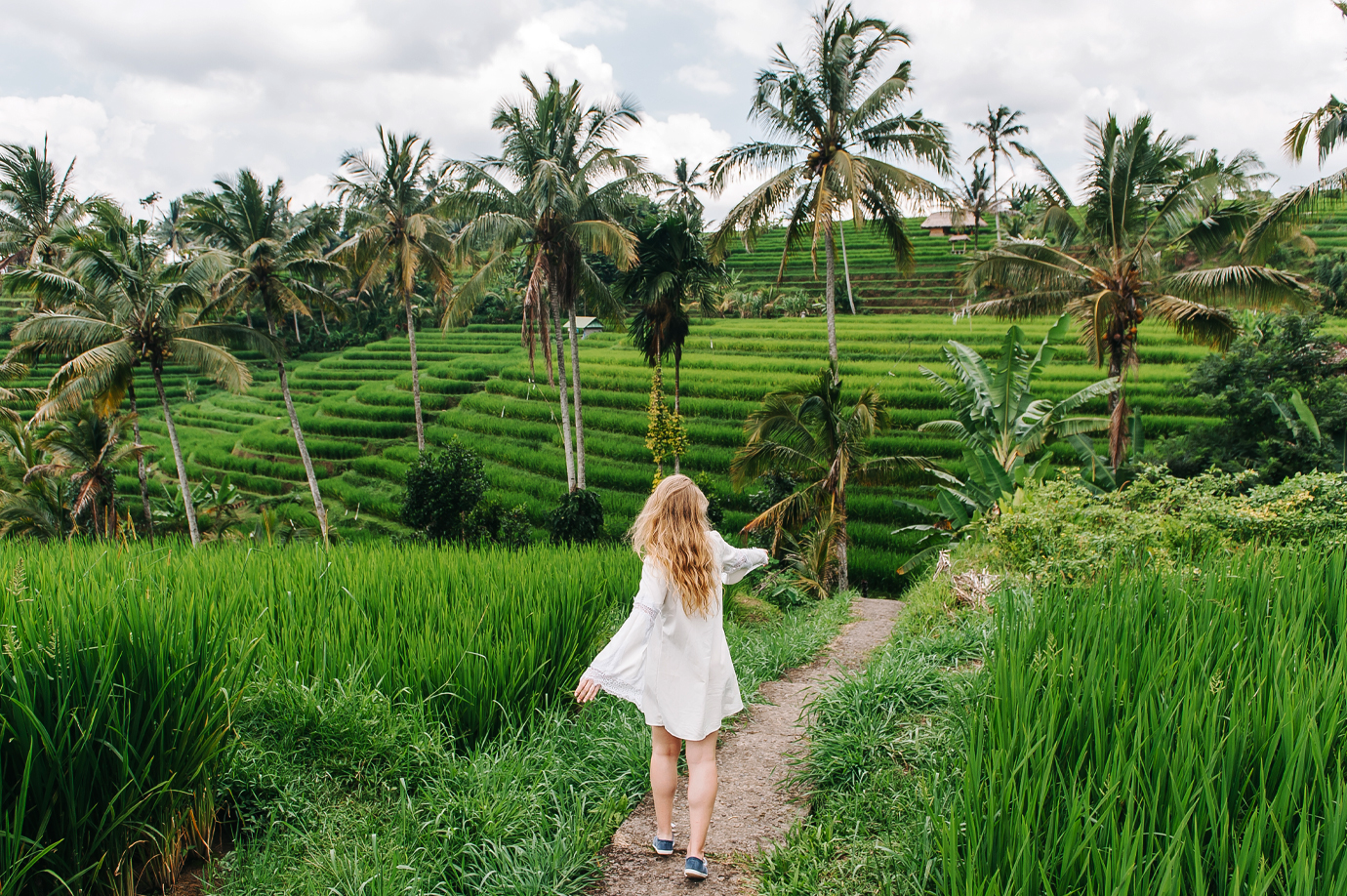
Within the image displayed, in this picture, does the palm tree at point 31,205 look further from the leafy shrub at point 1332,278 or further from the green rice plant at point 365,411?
the leafy shrub at point 1332,278

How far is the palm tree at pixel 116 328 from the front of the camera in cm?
1593

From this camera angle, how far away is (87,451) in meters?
18.5

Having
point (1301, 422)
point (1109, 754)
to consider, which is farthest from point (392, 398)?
point (1109, 754)

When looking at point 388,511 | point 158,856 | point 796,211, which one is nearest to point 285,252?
point 388,511

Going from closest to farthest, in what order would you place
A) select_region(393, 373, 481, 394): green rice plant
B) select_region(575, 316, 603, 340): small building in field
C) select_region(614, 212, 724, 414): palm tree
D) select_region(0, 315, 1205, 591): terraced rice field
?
select_region(614, 212, 724, 414): palm tree, select_region(0, 315, 1205, 591): terraced rice field, select_region(393, 373, 481, 394): green rice plant, select_region(575, 316, 603, 340): small building in field

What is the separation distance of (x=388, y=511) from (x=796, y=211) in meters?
15.7

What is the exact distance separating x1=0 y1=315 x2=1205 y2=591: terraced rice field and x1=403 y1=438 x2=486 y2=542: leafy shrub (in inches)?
154

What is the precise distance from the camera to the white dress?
2703mm

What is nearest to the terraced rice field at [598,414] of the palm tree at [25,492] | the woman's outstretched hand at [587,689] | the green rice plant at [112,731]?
the palm tree at [25,492]

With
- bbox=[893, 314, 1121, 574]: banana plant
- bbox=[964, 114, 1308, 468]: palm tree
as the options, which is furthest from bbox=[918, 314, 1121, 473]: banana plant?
bbox=[964, 114, 1308, 468]: palm tree

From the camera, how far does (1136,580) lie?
142 inches

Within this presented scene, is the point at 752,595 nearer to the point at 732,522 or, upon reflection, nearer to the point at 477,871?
the point at 732,522

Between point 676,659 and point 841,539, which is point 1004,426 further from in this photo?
point 676,659

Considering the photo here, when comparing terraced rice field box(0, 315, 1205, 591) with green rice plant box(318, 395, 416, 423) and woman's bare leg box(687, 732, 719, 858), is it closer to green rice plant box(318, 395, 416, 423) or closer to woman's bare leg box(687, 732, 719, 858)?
green rice plant box(318, 395, 416, 423)
